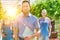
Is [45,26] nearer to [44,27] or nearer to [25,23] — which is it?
[44,27]

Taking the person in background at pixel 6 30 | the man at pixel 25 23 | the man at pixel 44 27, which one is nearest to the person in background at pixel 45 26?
the man at pixel 44 27

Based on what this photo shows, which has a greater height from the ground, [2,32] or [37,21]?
[37,21]

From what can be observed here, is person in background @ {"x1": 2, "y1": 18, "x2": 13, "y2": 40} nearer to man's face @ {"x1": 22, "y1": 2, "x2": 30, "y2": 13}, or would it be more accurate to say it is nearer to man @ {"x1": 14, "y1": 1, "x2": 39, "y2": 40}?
man @ {"x1": 14, "y1": 1, "x2": 39, "y2": 40}

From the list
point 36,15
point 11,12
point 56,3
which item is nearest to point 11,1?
point 11,12

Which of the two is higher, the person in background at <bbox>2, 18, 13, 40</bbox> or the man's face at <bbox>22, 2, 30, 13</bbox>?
the man's face at <bbox>22, 2, 30, 13</bbox>

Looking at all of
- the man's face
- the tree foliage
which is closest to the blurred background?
the tree foliage

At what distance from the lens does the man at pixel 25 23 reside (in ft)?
5.16

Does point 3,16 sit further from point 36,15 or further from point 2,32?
point 36,15

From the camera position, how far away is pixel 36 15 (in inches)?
66.7

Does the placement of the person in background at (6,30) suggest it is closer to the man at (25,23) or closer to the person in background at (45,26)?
the man at (25,23)

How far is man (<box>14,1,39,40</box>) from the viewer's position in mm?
1574

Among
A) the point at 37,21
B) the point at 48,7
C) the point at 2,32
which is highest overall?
the point at 48,7

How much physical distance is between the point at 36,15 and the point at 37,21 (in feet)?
0.27

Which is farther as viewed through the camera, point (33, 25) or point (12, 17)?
point (12, 17)
